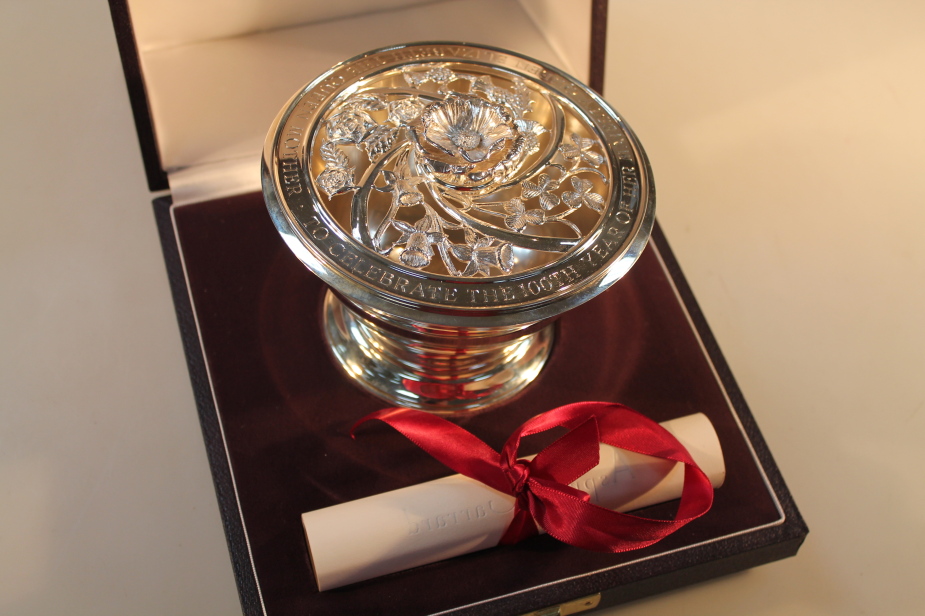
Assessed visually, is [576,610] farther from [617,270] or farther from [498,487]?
[617,270]

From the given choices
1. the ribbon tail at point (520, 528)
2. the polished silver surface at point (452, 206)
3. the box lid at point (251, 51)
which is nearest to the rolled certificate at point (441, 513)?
the ribbon tail at point (520, 528)

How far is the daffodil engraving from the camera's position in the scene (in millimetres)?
1098

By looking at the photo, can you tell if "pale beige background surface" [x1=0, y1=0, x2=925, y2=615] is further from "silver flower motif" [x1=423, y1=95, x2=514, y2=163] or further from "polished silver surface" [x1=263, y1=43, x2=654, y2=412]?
"silver flower motif" [x1=423, y1=95, x2=514, y2=163]

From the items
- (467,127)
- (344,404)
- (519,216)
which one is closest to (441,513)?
(344,404)

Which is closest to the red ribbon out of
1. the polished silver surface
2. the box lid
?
the polished silver surface

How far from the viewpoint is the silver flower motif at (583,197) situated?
1.14 meters

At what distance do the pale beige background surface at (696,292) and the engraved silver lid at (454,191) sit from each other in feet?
1.60

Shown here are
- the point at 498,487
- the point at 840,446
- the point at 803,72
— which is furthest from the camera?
the point at 803,72

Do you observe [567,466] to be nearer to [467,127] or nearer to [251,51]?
[467,127]

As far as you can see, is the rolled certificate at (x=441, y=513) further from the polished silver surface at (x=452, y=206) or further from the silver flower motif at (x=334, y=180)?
the silver flower motif at (x=334, y=180)

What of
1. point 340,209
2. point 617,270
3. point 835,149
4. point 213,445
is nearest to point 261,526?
point 213,445

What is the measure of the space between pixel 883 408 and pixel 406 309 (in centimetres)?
88

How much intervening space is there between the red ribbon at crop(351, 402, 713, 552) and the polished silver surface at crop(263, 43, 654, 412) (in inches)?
4.3

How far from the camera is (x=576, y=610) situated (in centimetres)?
118
